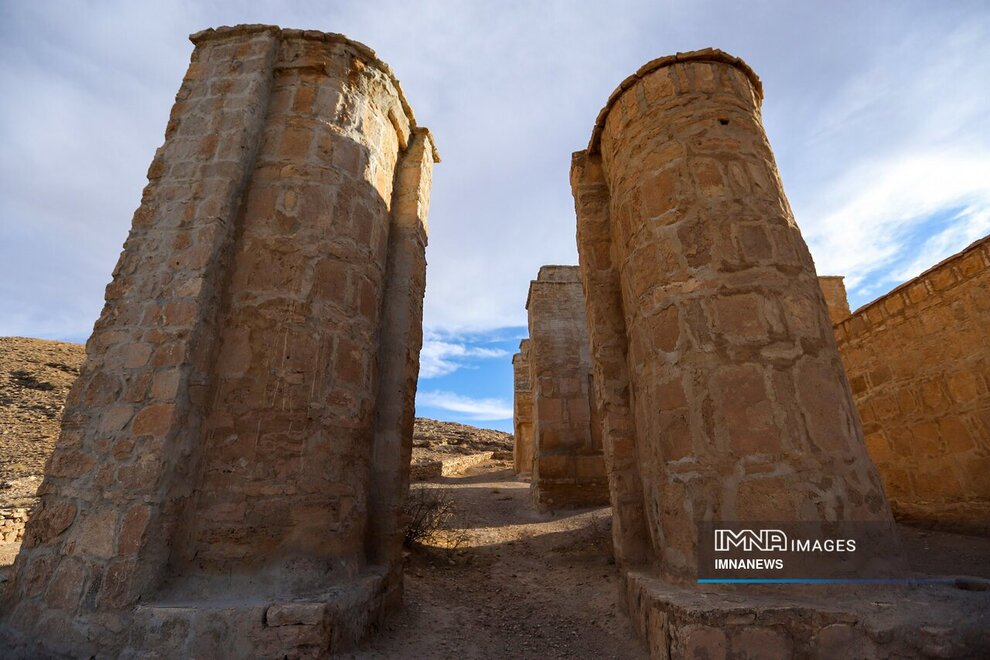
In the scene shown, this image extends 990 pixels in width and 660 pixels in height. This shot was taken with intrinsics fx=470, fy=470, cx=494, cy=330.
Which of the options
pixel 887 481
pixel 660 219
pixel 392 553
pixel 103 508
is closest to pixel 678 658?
pixel 392 553

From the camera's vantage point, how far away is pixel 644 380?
10.8 feet

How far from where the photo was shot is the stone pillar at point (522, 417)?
13.9 meters

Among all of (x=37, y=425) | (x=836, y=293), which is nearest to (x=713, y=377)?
(x=836, y=293)

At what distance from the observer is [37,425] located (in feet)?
52.6

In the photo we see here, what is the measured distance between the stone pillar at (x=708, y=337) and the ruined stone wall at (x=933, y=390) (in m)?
2.87

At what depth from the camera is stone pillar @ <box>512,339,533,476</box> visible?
1395 cm

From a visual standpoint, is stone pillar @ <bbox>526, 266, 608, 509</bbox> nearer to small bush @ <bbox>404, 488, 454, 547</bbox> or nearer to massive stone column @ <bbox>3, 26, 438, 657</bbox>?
small bush @ <bbox>404, 488, 454, 547</bbox>

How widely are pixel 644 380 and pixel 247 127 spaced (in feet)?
11.5

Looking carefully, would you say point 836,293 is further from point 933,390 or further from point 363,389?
point 363,389

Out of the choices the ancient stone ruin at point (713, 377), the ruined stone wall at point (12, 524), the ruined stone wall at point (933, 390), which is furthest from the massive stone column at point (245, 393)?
the ruined stone wall at point (12, 524)

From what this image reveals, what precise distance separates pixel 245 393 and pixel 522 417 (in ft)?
39.1

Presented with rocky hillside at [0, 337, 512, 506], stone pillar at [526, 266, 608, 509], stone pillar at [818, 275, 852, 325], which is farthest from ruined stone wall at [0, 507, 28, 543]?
stone pillar at [818, 275, 852, 325]

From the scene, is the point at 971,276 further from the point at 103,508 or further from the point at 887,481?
the point at 103,508

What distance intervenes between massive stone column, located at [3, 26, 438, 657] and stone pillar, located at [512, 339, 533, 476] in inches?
404
